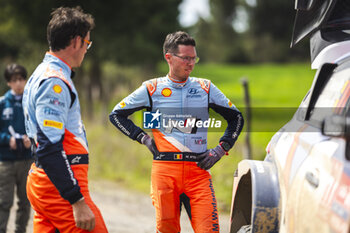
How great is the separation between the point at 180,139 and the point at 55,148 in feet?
5.01

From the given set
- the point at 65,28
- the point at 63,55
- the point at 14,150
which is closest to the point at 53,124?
the point at 63,55

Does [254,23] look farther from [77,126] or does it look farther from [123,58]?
[77,126]

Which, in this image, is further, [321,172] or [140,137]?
[140,137]

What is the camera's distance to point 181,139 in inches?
162

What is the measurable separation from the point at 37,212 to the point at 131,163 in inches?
292

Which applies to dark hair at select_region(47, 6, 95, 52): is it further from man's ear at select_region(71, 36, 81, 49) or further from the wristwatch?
the wristwatch

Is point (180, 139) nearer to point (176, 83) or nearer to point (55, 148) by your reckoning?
point (176, 83)

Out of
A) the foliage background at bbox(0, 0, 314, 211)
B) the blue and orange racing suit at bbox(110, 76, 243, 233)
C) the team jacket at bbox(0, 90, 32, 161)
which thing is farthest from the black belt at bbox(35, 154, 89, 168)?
the foliage background at bbox(0, 0, 314, 211)

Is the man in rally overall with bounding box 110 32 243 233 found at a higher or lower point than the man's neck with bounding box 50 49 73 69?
lower

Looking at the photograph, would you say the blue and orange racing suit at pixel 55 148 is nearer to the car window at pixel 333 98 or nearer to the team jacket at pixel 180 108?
the team jacket at pixel 180 108

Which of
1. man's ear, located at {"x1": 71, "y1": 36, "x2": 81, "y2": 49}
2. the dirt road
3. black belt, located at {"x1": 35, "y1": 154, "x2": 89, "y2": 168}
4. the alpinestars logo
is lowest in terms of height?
the dirt road

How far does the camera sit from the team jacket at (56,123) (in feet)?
9.14

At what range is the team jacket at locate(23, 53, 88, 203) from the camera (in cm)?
279

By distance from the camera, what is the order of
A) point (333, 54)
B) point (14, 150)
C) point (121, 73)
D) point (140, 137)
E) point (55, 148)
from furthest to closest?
point (121, 73)
point (14, 150)
point (140, 137)
point (333, 54)
point (55, 148)
